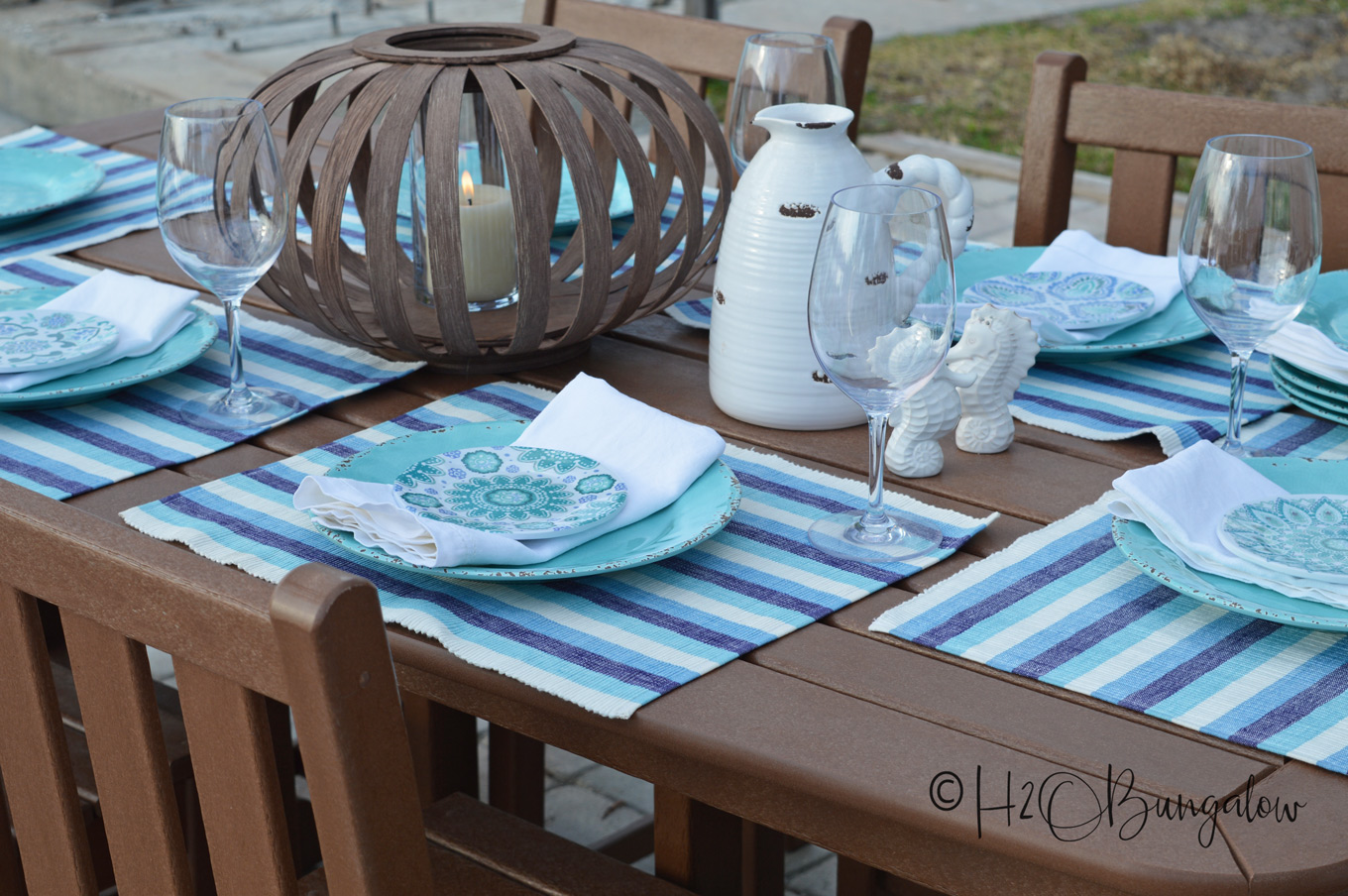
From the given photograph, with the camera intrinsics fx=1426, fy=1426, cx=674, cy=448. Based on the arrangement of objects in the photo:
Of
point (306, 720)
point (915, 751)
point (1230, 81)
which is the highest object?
point (306, 720)

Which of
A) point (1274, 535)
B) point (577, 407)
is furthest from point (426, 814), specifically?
point (1274, 535)

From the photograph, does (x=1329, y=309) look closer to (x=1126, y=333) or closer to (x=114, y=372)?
(x=1126, y=333)

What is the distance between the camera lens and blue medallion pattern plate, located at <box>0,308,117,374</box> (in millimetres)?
1103

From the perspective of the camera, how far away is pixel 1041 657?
30.1 inches

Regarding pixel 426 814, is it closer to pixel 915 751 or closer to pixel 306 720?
pixel 915 751

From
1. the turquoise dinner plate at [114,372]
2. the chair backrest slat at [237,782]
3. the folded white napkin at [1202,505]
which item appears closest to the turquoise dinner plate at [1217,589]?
the folded white napkin at [1202,505]

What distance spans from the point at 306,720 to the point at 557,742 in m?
0.29

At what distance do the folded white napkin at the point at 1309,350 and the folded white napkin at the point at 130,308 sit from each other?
0.86 meters

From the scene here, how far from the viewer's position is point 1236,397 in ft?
3.29

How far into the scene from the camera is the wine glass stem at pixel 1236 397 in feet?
3.27

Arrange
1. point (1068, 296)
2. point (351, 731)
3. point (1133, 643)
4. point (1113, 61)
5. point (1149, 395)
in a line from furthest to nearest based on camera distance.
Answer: point (1113, 61)
point (1068, 296)
point (1149, 395)
point (1133, 643)
point (351, 731)

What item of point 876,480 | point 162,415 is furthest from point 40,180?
point 876,480

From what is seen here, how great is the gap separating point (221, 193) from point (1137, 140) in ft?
3.20

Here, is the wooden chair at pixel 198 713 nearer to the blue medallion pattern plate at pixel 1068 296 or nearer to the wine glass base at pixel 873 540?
the wine glass base at pixel 873 540
